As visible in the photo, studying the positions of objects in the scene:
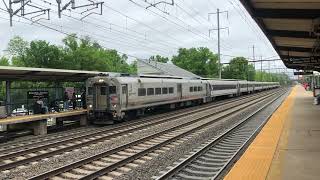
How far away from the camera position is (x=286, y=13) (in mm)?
13188

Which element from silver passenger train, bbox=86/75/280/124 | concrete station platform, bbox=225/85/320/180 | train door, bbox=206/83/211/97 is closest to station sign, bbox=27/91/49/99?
silver passenger train, bbox=86/75/280/124

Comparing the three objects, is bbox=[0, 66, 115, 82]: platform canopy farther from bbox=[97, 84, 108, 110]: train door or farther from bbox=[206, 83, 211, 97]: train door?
bbox=[206, 83, 211, 97]: train door

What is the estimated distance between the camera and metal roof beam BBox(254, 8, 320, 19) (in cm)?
1308

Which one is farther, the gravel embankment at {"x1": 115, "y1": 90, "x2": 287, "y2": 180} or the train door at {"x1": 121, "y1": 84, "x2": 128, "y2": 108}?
the train door at {"x1": 121, "y1": 84, "x2": 128, "y2": 108}

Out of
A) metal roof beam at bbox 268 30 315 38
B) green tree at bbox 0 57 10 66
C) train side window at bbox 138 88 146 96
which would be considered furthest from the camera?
green tree at bbox 0 57 10 66

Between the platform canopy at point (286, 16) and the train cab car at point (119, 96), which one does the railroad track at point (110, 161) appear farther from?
the train cab car at point (119, 96)

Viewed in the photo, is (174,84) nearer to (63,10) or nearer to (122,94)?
(122,94)

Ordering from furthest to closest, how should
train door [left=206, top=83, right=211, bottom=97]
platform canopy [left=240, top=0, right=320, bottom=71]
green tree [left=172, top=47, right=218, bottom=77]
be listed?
green tree [left=172, top=47, right=218, bottom=77], train door [left=206, top=83, right=211, bottom=97], platform canopy [left=240, top=0, right=320, bottom=71]

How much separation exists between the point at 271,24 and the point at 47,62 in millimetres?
41877

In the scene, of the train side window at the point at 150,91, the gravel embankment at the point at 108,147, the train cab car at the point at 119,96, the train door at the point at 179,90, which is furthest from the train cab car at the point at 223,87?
the gravel embankment at the point at 108,147

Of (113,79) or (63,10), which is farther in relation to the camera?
(113,79)

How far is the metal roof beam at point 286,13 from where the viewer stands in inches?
515

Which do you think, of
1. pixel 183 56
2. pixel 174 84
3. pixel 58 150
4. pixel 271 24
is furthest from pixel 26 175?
pixel 183 56

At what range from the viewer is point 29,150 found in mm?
15008
